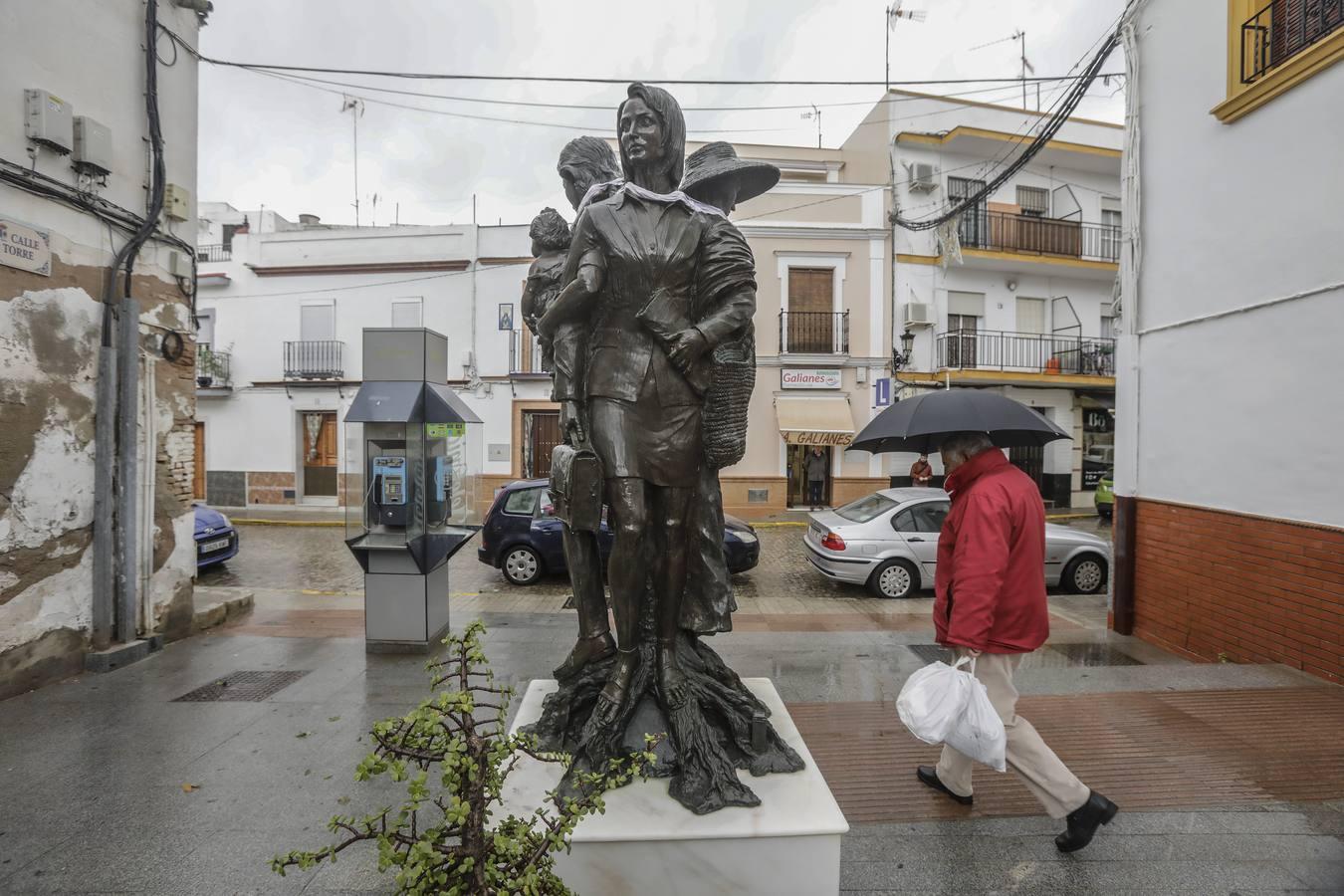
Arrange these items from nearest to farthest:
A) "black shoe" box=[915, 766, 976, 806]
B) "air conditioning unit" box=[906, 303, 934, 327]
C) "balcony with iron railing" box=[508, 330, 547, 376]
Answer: "black shoe" box=[915, 766, 976, 806], "air conditioning unit" box=[906, 303, 934, 327], "balcony with iron railing" box=[508, 330, 547, 376]

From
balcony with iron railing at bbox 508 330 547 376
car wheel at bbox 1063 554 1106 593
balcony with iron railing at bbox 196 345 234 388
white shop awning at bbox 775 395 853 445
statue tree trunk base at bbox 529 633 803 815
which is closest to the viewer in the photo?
statue tree trunk base at bbox 529 633 803 815

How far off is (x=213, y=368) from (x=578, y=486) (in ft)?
57.9

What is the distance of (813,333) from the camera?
14.9 m

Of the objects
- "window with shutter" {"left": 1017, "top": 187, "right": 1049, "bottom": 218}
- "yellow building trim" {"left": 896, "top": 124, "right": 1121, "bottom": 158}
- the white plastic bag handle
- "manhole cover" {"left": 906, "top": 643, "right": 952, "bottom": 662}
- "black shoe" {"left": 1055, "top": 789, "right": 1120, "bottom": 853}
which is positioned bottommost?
"manhole cover" {"left": 906, "top": 643, "right": 952, "bottom": 662}

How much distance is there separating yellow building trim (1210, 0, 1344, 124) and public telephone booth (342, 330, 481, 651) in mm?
6300

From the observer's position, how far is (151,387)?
5.02 metres

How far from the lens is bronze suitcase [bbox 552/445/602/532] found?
2.38 m

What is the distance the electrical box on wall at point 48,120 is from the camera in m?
4.09

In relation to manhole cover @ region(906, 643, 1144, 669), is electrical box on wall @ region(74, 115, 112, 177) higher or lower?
higher

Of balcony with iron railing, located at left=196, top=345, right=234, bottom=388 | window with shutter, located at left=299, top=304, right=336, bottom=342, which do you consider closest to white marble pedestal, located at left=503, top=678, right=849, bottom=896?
window with shutter, located at left=299, top=304, right=336, bottom=342

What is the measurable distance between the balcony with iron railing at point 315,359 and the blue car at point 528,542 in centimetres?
1017

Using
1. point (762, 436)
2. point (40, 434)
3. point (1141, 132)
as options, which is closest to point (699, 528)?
point (40, 434)

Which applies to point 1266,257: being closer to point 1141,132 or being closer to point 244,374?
point 1141,132

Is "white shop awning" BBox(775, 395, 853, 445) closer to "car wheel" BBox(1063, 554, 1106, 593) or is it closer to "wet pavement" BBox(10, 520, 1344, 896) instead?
"car wheel" BBox(1063, 554, 1106, 593)
